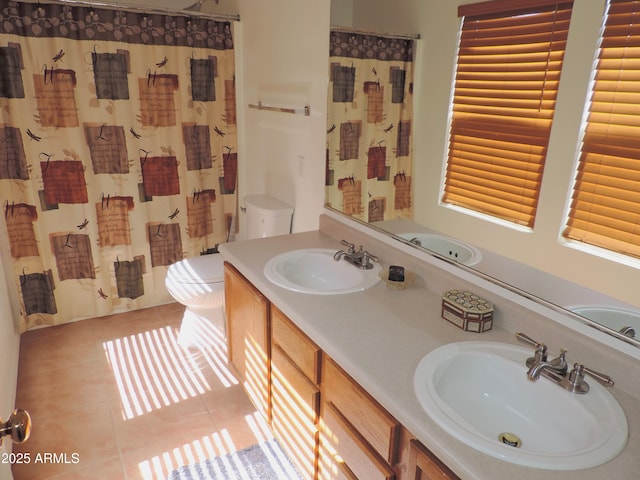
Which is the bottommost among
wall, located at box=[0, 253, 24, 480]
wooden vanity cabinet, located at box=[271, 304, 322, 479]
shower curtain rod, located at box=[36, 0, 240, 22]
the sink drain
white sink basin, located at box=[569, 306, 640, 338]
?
wall, located at box=[0, 253, 24, 480]

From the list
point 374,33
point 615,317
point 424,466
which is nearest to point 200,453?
point 424,466

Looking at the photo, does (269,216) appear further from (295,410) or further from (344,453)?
(344,453)

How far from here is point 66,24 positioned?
2.54 meters

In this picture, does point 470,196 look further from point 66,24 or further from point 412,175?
point 66,24

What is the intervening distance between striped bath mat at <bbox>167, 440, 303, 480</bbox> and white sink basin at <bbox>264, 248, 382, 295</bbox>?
76cm

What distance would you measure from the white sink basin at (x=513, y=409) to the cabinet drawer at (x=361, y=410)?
0.13m

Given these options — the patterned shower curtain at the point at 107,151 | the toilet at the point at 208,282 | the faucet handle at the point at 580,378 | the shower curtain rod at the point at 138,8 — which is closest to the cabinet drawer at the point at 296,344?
the faucet handle at the point at 580,378

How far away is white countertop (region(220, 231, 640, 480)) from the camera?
88cm

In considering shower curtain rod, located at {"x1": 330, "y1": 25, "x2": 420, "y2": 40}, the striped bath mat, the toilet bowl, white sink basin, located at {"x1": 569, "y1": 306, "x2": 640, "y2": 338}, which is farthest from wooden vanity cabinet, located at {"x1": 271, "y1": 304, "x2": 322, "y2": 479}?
shower curtain rod, located at {"x1": 330, "y1": 25, "x2": 420, "y2": 40}

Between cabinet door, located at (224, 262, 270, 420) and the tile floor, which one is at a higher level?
cabinet door, located at (224, 262, 270, 420)

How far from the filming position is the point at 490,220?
144cm

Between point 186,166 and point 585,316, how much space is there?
254cm

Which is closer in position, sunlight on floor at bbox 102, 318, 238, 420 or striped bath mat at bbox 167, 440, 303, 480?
striped bath mat at bbox 167, 440, 303, 480

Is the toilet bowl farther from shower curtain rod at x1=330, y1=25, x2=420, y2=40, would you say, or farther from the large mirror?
shower curtain rod at x1=330, y1=25, x2=420, y2=40
